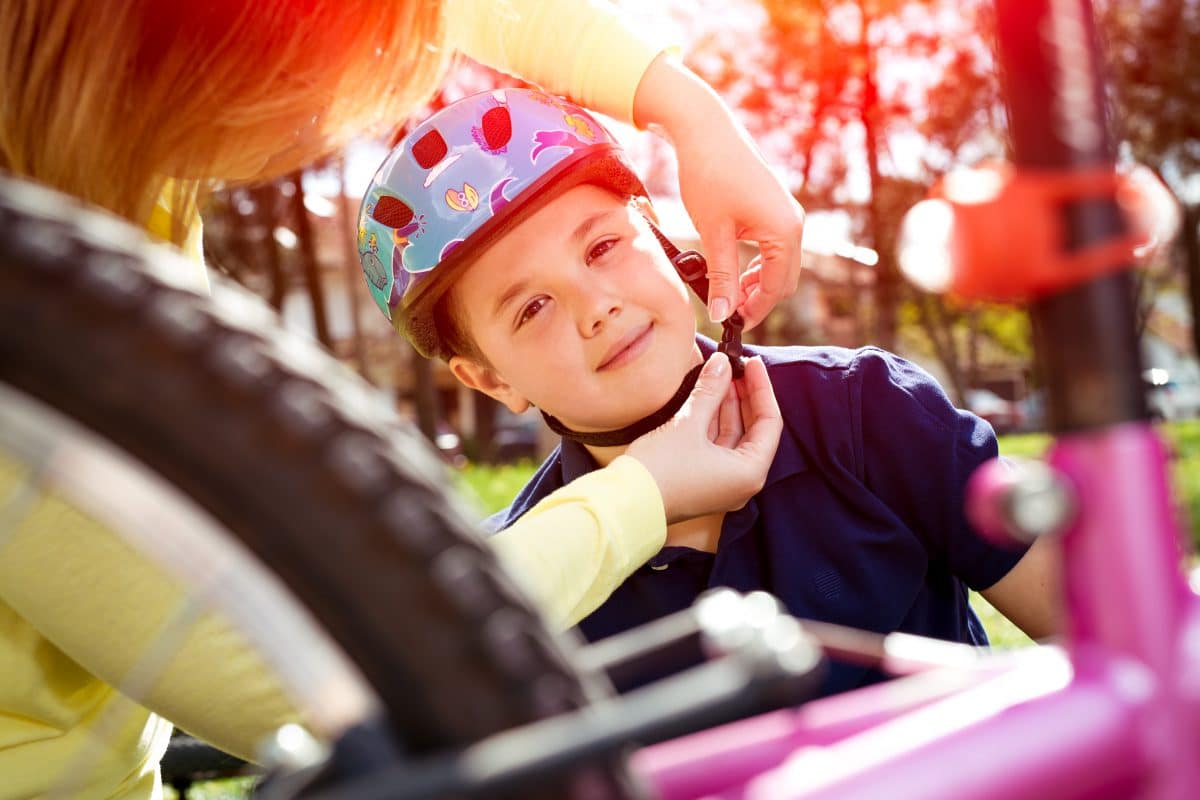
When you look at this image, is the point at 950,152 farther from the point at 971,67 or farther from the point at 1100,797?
the point at 1100,797

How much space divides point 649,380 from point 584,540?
76cm

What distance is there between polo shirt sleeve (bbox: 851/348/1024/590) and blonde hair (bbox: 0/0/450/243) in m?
0.84

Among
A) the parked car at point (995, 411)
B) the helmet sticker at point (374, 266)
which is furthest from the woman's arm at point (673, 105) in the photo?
the parked car at point (995, 411)

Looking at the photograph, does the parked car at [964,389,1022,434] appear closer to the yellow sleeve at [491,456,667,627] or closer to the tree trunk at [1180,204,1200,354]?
the tree trunk at [1180,204,1200,354]

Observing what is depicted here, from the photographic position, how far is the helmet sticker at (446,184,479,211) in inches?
74.3

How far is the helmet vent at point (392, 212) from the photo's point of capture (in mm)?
1963

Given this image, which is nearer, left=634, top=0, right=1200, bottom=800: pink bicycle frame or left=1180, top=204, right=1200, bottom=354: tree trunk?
left=634, top=0, right=1200, bottom=800: pink bicycle frame

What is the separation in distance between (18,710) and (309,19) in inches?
35.1

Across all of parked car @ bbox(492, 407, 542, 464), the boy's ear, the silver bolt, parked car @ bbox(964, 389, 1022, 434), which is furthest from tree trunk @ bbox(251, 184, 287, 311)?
parked car @ bbox(964, 389, 1022, 434)

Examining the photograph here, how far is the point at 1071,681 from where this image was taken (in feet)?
2.45

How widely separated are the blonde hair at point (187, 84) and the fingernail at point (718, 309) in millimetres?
529

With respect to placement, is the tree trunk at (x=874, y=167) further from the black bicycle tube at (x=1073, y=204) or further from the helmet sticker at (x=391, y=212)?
the black bicycle tube at (x=1073, y=204)

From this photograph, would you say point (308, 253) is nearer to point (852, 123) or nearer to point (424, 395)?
point (424, 395)

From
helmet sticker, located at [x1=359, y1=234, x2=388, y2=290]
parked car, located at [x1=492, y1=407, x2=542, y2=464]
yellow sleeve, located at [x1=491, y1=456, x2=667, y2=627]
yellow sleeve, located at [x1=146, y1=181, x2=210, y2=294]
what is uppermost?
parked car, located at [x1=492, y1=407, x2=542, y2=464]
